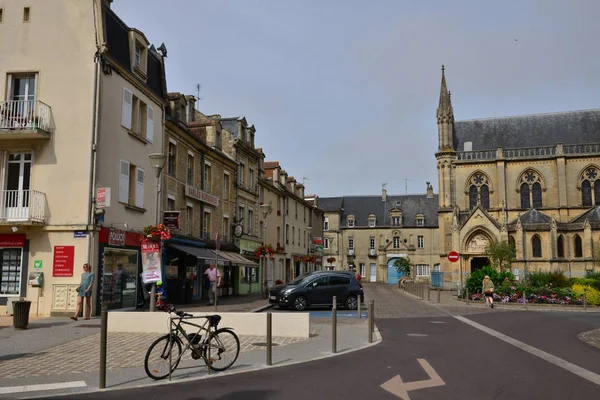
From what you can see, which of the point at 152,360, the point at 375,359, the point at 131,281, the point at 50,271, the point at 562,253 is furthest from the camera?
the point at 562,253

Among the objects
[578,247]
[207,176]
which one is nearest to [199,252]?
[207,176]

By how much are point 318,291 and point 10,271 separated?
10.5 meters

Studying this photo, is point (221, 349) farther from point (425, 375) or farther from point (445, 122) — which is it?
point (445, 122)

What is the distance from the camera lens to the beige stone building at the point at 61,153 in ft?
51.9

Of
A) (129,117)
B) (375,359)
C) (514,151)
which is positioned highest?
(514,151)

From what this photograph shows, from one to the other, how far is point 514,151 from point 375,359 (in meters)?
50.7

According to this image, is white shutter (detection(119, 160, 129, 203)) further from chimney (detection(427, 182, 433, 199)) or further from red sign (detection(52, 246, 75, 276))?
chimney (detection(427, 182, 433, 199))

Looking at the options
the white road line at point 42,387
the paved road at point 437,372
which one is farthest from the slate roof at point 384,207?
the white road line at point 42,387

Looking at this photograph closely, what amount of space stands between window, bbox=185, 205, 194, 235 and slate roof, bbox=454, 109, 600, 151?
131 ft

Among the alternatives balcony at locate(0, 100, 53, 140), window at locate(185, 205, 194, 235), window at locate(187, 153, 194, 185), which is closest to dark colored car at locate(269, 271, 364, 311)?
window at locate(185, 205, 194, 235)

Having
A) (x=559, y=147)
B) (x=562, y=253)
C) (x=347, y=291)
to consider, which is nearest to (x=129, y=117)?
(x=347, y=291)

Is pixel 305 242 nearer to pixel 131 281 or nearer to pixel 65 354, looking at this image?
pixel 131 281

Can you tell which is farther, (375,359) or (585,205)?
(585,205)

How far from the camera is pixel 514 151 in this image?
55.1 m
